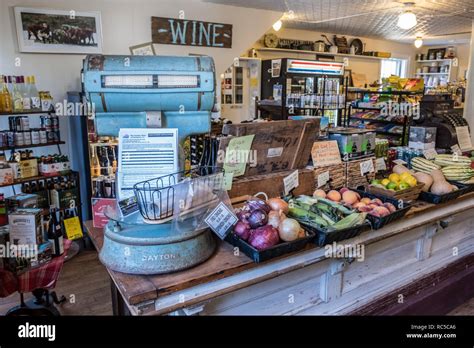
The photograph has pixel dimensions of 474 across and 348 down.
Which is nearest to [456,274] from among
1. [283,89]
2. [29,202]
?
[29,202]

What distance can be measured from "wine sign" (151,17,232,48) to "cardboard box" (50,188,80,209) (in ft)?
6.15

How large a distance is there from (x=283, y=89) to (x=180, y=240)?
5233mm

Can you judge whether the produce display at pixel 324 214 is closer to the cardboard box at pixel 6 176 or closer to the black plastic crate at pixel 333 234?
the black plastic crate at pixel 333 234

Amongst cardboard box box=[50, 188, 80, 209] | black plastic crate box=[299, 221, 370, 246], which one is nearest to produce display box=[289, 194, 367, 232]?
black plastic crate box=[299, 221, 370, 246]

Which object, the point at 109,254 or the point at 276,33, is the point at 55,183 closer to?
the point at 109,254

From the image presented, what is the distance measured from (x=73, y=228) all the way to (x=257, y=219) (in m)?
2.89

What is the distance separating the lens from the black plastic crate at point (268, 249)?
52.8 inches

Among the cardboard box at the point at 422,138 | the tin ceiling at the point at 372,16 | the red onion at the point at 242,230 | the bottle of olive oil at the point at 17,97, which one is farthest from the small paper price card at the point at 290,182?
the tin ceiling at the point at 372,16

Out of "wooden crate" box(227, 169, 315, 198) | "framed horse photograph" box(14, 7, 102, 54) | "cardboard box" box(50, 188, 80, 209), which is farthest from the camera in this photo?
"cardboard box" box(50, 188, 80, 209)

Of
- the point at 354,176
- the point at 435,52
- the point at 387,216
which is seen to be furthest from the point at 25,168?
the point at 435,52

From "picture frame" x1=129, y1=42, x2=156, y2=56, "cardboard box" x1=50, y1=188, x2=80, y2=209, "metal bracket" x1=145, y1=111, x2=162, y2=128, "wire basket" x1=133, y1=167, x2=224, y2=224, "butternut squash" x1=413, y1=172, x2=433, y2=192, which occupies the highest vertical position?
"picture frame" x1=129, y1=42, x2=156, y2=56

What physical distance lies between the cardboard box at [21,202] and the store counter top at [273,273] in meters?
1.70

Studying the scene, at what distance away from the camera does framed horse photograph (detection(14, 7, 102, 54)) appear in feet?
11.5

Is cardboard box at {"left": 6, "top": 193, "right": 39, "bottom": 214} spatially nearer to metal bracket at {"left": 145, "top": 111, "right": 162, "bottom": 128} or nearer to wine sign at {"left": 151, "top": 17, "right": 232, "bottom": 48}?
wine sign at {"left": 151, "top": 17, "right": 232, "bottom": 48}
